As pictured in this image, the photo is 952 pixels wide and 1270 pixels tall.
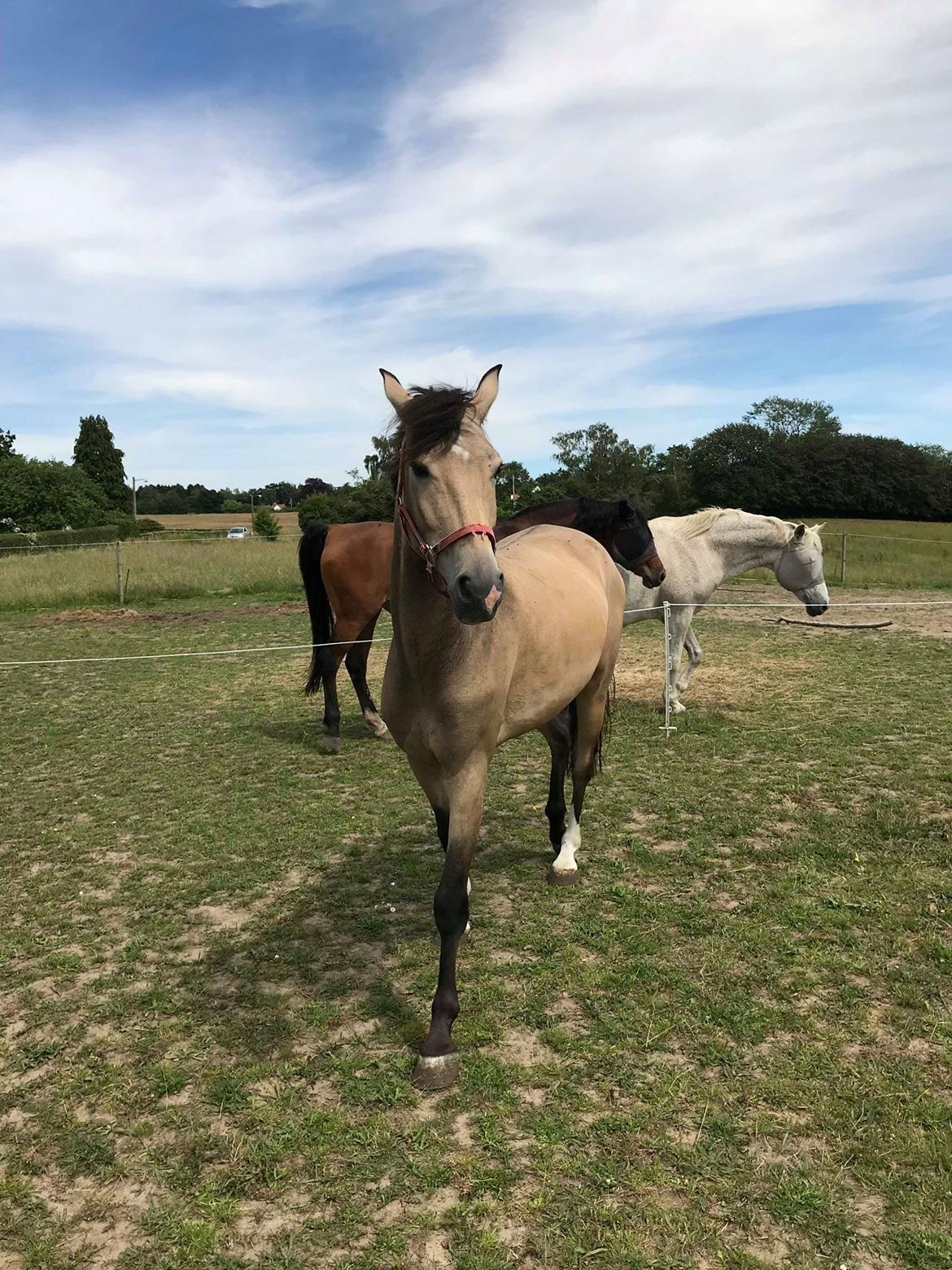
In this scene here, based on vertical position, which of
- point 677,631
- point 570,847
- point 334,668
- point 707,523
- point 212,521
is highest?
point 212,521

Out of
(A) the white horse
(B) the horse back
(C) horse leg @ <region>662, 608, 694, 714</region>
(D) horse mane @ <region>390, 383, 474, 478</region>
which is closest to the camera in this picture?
(D) horse mane @ <region>390, 383, 474, 478</region>

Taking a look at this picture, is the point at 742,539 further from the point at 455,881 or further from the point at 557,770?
the point at 455,881

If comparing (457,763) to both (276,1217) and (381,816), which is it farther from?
(381,816)

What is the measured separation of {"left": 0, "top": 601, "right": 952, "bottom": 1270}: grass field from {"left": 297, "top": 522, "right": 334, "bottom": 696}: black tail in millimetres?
1920

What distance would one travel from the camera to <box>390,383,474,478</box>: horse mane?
2342 mm

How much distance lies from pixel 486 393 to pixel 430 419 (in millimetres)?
417

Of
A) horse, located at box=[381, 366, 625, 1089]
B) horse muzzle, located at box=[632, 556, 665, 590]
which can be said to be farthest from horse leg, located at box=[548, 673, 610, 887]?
horse muzzle, located at box=[632, 556, 665, 590]

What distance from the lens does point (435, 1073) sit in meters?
2.50

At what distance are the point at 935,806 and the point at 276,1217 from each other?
440 cm

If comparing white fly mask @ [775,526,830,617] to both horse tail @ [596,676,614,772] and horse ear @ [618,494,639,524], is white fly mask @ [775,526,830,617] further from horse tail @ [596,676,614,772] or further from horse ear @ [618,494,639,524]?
horse tail @ [596,676,614,772]

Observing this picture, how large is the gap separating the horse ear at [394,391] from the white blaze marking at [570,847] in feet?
7.97

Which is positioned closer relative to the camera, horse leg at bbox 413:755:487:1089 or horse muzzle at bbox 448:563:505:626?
horse muzzle at bbox 448:563:505:626

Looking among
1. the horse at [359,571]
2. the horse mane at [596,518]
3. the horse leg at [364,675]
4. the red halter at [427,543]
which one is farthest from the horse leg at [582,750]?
the horse leg at [364,675]

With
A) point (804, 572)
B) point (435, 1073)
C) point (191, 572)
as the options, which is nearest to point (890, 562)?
point (804, 572)
